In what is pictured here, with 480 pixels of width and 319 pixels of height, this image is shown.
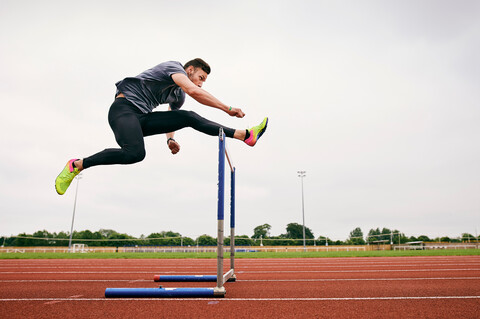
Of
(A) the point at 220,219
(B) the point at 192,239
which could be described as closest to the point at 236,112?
(A) the point at 220,219

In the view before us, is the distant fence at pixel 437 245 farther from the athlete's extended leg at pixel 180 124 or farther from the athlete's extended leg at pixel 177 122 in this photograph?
the athlete's extended leg at pixel 177 122

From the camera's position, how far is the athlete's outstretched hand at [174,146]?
13.1 ft

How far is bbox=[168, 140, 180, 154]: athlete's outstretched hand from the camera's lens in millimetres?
3979

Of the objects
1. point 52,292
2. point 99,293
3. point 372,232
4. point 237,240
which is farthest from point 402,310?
point 372,232

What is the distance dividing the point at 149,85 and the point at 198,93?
2.12ft

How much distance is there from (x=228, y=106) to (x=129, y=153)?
105 centimetres

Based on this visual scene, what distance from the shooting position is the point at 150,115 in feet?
11.5

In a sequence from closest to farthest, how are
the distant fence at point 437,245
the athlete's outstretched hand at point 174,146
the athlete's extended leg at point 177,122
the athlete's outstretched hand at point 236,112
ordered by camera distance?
the athlete's outstretched hand at point 236,112 → the athlete's extended leg at point 177,122 → the athlete's outstretched hand at point 174,146 → the distant fence at point 437,245

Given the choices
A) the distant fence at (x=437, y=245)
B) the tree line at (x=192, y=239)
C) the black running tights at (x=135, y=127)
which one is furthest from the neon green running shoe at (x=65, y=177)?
the distant fence at (x=437, y=245)

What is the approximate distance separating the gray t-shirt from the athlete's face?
0.52 feet

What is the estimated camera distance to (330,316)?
2.44m

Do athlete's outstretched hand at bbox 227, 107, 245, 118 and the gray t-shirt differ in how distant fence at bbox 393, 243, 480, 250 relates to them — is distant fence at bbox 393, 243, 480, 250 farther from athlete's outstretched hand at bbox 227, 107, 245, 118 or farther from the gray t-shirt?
the gray t-shirt

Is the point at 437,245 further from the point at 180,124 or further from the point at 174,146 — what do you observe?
the point at 180,124

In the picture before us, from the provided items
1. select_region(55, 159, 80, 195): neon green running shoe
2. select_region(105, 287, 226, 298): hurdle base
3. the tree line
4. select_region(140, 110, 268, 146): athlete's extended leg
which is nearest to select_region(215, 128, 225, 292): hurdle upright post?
select_region(105, 287, 226, 298): hurdle base
